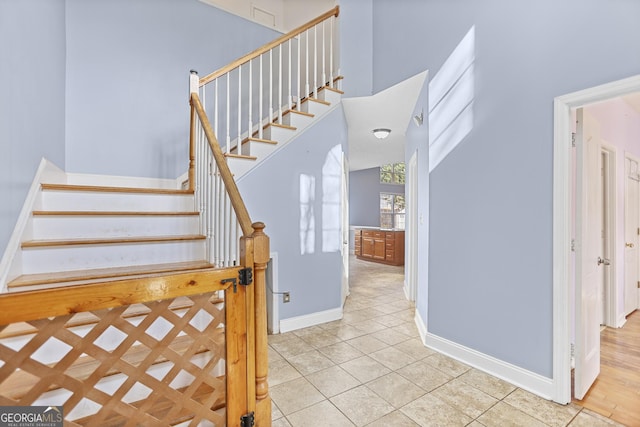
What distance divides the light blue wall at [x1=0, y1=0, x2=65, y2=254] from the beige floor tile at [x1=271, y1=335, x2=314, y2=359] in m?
2.13

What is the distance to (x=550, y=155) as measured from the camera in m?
2.09

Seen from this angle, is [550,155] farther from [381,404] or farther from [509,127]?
[381,404]

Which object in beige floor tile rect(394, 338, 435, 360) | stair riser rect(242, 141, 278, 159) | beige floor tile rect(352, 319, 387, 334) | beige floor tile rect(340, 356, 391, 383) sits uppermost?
stair riser rect(242, 141, 278, 159)

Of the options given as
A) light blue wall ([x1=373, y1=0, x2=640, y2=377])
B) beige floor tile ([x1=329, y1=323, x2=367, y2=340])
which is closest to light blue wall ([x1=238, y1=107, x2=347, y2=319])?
beige floor tile ([x1=329, y1=323, x2=367, y2=340])

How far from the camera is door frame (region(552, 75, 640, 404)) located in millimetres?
2027

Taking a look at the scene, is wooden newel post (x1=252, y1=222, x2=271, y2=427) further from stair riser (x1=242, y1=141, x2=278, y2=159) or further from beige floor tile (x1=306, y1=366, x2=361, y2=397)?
stair riser (x1=242, y1=141, x2=278, y2=159)

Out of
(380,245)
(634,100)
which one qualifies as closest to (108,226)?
(634,100)

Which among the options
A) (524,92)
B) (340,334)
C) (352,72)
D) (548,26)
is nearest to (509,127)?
(524,92)

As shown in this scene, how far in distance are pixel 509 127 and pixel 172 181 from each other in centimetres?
367

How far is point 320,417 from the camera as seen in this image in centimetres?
192

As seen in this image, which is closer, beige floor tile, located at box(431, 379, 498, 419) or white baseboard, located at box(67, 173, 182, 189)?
beige floor tile, located at box(431, 379, 498, 419)

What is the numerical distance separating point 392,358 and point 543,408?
3.58 feet

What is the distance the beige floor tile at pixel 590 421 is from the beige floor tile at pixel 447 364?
2.37 feet

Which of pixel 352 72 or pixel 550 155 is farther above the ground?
pixel 352 72
